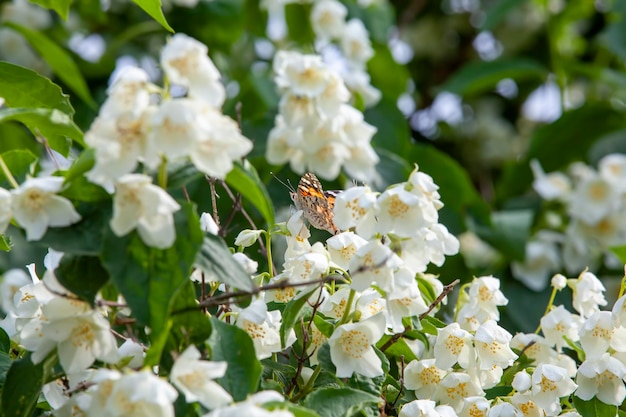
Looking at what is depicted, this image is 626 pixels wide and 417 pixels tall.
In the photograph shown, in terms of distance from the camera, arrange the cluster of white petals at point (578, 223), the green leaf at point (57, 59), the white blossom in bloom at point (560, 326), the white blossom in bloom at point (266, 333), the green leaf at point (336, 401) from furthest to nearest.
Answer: the cluster of white petals at point (578, 223), the green leaf at point (57, 59), the white blossom in bloom at point (560, 326), the white blossom in bloom at point (266, 333), the green leaf at point (336, 401)

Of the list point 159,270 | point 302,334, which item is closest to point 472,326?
point 302,334

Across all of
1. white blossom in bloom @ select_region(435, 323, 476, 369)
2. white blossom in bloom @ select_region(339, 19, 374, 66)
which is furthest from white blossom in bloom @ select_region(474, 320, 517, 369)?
white blossom in bloom @ select_region(339, 19, 374, 66)

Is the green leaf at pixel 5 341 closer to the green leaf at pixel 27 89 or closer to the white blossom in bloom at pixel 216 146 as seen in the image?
the green leaf at pixel 27 89

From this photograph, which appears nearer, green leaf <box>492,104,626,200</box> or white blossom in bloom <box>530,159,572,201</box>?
white blossom in bloom <box>530,159,572,201</box>

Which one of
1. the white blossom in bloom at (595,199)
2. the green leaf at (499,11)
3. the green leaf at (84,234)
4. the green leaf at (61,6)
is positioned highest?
the green leaf at (84,234)

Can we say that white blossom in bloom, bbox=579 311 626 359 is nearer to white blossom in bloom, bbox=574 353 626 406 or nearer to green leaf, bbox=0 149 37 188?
white blossom in bloom, bbox=574 353 626 406

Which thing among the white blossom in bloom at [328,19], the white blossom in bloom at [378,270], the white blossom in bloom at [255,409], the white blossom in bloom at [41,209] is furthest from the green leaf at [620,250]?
the white blossom in bloom at [328,19]
